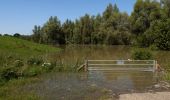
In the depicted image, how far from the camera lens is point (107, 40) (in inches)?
3910

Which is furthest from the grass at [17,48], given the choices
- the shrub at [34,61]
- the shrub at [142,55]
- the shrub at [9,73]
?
the shrub at [9,73]

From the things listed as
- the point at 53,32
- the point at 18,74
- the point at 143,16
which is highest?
the point at 143,16

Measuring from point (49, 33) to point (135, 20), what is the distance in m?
46.0

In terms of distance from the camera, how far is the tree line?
68244mm

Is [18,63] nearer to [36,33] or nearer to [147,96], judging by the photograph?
[147,96]

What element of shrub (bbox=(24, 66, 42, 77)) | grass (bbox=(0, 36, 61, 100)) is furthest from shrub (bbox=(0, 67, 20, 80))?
shrub (bbox=(24, 66, 42, 77))

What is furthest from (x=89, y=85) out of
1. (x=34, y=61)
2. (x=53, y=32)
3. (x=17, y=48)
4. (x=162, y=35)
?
(x=53, y=32)

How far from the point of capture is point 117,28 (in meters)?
97.0

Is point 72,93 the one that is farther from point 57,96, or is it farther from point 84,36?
point 84,36

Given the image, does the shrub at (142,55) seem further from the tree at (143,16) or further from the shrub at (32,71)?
the tree at (143,16)

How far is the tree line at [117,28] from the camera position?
68244 millimetres

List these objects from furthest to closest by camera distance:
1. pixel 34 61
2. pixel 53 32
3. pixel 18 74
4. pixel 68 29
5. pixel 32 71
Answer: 1. pixel 68 29
2. pixel 53 32
3. pixel 34 61
4. pixel 32 71
5. pixel 18 74

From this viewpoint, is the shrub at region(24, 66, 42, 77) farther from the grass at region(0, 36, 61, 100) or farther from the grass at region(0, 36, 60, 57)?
the grass at region(0, 36, 60, 57)

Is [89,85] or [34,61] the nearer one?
[89,85]
